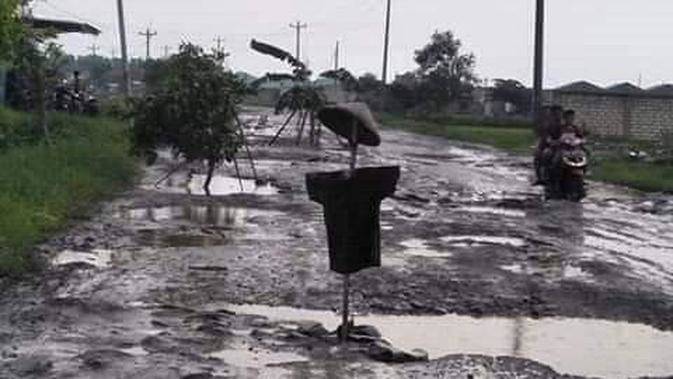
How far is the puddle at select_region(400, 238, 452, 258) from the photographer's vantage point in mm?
13594

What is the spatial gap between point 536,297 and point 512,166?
2307 centimetres

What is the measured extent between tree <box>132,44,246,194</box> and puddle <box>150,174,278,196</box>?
423 millimetres

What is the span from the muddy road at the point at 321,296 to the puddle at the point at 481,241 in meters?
0.03

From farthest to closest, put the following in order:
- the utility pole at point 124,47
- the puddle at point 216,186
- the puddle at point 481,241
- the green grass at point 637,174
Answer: the utility pole at point 124,47 → the green grass at point 637,174 → the puddle at point 216,186 → the puddle at point 481,241

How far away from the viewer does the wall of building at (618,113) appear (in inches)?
1929

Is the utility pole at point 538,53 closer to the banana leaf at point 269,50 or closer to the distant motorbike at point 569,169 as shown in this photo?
the banana leaf at point 269,50

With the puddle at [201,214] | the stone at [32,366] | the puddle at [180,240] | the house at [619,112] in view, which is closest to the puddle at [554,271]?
the puddle at [180,240]

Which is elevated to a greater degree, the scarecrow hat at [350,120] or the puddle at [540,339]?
the scarecrow hat at [350,120]

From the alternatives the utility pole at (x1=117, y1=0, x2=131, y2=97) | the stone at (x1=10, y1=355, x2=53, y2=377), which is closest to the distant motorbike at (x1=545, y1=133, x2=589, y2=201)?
the stone at (x1=10, y1=355, x2=53, y2=377)

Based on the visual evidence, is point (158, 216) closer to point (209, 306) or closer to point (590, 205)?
point (209, 306)

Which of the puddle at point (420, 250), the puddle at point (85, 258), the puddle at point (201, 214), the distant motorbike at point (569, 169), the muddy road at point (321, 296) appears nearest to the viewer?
the muddy road at point (321, 296)

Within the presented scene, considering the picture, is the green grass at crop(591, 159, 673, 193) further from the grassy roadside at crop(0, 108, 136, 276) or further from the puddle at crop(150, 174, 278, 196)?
the grassy roadside at crop(0, 108, 136, 276)

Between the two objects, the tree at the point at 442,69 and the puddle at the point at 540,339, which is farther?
the tree at the point at 442,69

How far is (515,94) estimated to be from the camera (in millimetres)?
73062
